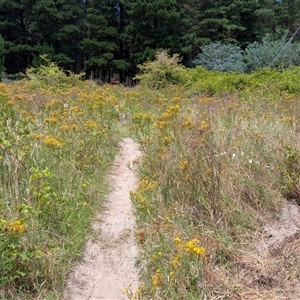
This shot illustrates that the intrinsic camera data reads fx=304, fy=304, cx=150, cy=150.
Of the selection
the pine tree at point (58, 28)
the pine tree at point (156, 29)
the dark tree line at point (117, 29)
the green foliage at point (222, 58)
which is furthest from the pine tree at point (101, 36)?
the green foliage at point (222, 58)

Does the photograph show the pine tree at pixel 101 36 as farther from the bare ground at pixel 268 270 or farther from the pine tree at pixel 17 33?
the bare ground at pixel 268 270

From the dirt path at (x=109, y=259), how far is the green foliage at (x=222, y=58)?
14075 mm

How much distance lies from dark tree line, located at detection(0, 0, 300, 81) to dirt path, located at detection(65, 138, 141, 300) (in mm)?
15130

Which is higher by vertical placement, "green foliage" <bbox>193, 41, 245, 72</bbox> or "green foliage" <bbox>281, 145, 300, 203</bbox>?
"green foliage" <bbox>281, 145, 300, 203</bbox>

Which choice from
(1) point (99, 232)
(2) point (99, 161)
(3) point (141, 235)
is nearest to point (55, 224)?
(1) point (99, 232)

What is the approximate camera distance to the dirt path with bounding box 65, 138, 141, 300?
184cm

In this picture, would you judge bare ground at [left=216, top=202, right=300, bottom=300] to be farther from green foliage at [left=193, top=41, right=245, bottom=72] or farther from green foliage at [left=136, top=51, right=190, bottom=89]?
green foliage at [left=193, top=41, right=245, bottom=72]

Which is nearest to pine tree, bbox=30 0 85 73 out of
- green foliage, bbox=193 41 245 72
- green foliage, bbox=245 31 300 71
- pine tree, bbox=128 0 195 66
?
pine tree, bbox=128 0 195 66

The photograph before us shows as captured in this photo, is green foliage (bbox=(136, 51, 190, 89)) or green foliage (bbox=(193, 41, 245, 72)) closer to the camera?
green foliage (bbox=(136, 51, 190, 89))

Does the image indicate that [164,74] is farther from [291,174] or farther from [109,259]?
[109,259]

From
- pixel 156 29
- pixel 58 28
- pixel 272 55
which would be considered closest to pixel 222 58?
pixel 272 55

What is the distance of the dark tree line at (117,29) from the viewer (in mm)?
17531

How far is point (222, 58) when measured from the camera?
54.1 feet

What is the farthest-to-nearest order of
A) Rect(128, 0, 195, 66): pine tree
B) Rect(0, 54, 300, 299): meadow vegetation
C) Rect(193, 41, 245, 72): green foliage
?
1. Rect(128, 0, 195, 66): pine tree
2. Rect(193, 41, 245, 72): green foliage
3. Rect(0, 54, 300, 299): meadow vegetation
